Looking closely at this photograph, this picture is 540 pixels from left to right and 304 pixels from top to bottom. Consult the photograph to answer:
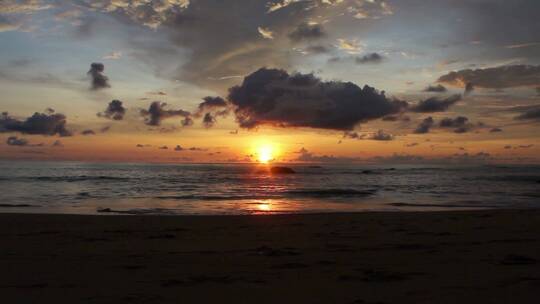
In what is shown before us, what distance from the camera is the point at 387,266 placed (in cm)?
806

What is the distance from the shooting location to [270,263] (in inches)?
329

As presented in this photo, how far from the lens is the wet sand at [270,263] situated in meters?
6.21

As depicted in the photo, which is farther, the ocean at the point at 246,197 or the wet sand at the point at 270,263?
the ocean at the point at 246,197

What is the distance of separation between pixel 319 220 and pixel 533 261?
856 centimetres

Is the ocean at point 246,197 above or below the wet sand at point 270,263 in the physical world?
below

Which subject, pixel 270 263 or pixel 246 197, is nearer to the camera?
pixel 270 263

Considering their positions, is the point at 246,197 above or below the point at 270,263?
below

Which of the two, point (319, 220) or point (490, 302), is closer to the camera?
point (490, 302)

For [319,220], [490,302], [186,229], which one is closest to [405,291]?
[490,302]

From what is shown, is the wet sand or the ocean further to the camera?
the ocean

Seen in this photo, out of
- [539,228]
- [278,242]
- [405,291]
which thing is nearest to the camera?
[405,291]

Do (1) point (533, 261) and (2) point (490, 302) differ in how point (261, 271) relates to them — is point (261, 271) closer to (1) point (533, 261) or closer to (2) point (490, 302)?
(2) point (490, 302)

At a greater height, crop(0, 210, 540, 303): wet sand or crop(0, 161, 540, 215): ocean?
crop(0, 210, 540, 303): wet sand

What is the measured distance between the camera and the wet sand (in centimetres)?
621
